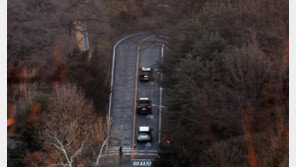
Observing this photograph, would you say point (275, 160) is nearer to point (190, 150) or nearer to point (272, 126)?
point (272, 126)

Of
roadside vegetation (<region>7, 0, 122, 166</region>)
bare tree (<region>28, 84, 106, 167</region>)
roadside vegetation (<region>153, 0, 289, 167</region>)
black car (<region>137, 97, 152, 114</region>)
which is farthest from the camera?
black car (<region>137, 97, 152, 114</region>)

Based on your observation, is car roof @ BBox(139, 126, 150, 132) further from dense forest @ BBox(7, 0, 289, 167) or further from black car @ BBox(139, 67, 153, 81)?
black car @ BBox(139, 67, 153, 81)

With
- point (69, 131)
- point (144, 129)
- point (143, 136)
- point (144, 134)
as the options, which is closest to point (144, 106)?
point (144, 129)

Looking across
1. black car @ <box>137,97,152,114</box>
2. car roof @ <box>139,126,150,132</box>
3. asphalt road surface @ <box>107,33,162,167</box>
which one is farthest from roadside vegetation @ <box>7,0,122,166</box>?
car roof @ <box>139,126,150,132</box>

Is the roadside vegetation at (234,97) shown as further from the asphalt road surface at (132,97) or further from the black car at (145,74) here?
the black car at (145,74)

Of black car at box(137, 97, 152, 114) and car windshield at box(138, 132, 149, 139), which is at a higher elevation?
black car at box(137, 97, 152, 114)

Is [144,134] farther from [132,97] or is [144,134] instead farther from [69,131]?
[69,131]
